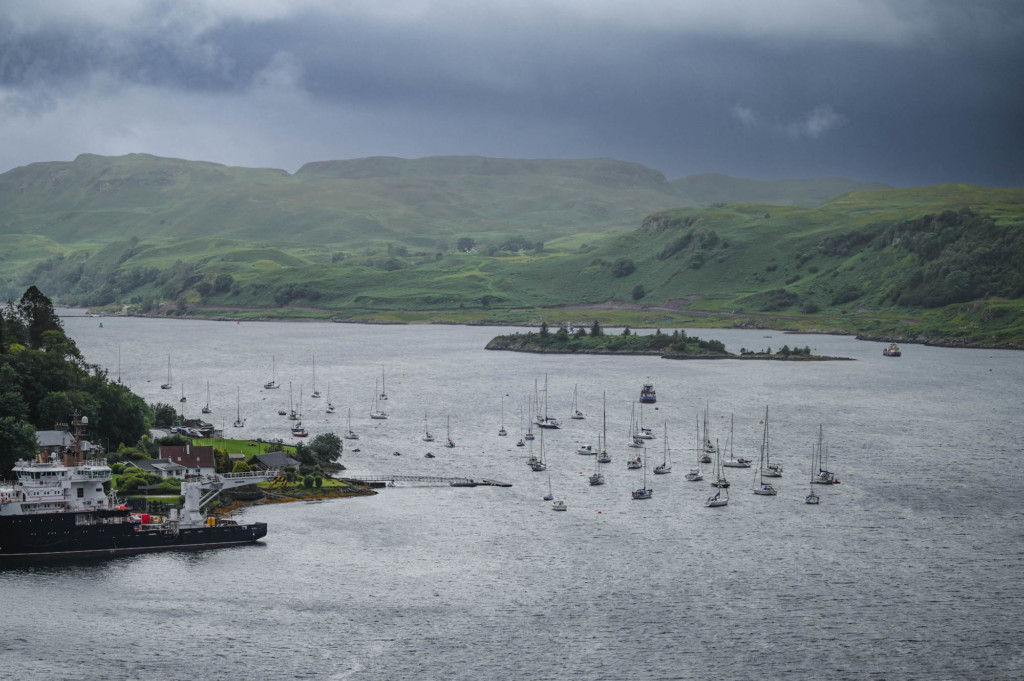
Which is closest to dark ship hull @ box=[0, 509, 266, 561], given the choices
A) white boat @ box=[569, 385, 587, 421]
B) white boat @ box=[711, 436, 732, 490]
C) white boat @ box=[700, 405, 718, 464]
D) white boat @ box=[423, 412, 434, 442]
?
white boat @ box=[711, 436, 732, 490]

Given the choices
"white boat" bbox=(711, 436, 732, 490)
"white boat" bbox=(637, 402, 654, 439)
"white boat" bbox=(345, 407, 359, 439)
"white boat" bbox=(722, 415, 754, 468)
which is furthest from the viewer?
"white boat" bbox=(637, 402, 654, 439)

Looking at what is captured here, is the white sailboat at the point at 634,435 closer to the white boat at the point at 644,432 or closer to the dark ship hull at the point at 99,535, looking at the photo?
the white boat at the point at 644,432

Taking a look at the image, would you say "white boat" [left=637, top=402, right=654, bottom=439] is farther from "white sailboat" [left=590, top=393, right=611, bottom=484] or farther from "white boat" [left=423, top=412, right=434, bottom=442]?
"white boat" [left=423, top=412, right=434, bottom=442]

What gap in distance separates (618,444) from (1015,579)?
193 ft

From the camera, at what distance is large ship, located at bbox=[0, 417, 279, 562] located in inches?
3265

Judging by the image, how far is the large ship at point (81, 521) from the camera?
82.9 meters

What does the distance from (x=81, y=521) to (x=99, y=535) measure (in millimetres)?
1746

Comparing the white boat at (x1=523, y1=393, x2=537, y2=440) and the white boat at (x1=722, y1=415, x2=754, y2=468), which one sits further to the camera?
the white boat at (x1=523, y1=393, x2=537, y2=440)

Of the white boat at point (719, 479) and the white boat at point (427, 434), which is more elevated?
the white boat at point (427, 434)

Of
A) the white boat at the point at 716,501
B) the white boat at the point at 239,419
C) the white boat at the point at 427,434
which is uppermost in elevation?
the white boat at the point at 239,419

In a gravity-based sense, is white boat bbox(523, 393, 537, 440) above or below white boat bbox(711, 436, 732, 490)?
above

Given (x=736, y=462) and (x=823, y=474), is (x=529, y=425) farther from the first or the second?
(x=823, y=474)

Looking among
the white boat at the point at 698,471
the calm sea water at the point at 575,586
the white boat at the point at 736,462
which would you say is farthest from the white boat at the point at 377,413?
the white boat at the point at 736,462

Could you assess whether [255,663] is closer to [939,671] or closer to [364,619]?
[364,619]
